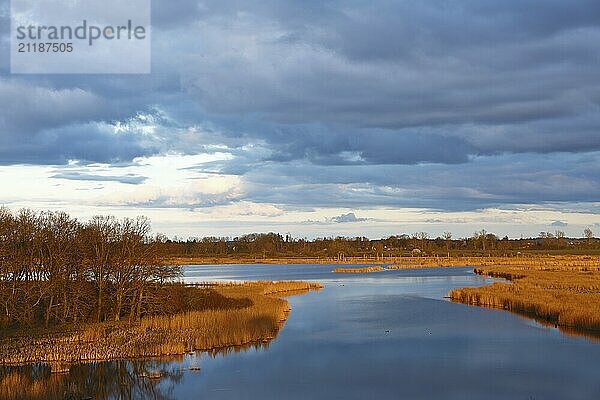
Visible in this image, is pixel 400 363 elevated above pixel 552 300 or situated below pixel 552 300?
below

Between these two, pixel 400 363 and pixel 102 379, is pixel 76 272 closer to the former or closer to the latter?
pixel 102 379

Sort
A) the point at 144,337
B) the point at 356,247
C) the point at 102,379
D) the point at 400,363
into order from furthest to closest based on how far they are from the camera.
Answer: the point at 356,247, the point at 144,337, the point at 400,363, the point at 102,379

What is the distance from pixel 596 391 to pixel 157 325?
57.7ft

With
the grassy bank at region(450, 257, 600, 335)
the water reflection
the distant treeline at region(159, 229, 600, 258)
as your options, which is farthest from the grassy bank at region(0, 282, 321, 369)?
the distant treeline at region(159, 229, 600, 258)

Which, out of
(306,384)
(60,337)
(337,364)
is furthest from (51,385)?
(337,364)

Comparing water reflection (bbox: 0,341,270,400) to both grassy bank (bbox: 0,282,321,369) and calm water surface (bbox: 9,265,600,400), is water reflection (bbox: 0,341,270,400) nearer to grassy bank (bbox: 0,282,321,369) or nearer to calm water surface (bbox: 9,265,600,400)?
calm water surface (bbox: 9,265,600,400)

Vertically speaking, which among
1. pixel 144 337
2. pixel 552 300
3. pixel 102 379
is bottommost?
pixel 102 379

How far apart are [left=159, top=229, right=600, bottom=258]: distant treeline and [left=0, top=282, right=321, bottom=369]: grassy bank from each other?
4160 inches

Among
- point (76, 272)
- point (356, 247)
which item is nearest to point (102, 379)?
point (76, 272)

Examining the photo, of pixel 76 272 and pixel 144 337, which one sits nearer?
pixel 144 337

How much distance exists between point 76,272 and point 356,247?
147963 millimetres

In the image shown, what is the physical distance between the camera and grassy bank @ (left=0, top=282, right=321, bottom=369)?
2414 cm

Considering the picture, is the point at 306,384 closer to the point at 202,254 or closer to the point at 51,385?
the point at 51,385

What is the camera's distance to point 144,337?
2642 cm
